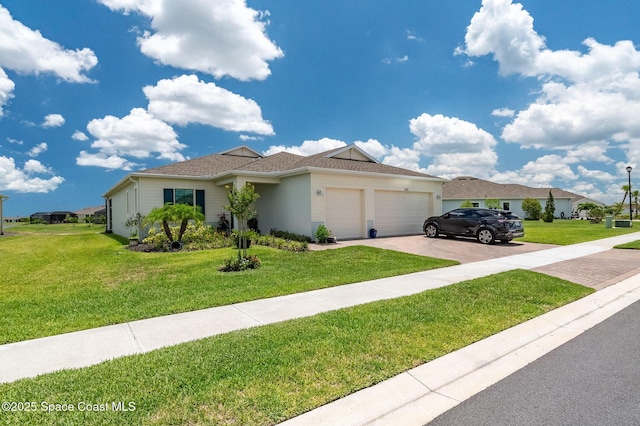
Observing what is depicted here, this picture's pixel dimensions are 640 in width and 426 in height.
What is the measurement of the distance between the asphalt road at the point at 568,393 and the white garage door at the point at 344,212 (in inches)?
464

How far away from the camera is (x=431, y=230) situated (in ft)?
54.2

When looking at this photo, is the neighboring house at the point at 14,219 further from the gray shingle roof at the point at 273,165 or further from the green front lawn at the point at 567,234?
the green front lawn at the point at 567,234

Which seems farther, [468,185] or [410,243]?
[468,185]

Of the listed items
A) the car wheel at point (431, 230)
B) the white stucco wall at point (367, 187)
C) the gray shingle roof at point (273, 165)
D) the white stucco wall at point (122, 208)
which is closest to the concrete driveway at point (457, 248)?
the car wheel at point (431, 230)

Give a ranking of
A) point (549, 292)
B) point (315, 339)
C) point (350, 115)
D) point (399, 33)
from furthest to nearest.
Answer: point (350, 115) < point (399, 33) < point (549, 292) < point (315, 339)

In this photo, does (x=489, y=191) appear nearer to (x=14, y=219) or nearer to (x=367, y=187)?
(x=367, y=187)

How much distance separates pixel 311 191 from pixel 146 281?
817 cm

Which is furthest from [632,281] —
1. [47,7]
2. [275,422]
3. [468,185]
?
[468,185]

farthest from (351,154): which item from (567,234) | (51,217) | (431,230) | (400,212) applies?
(51,217)

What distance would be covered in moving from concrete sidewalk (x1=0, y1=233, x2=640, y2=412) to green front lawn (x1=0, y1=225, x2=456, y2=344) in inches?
16.0

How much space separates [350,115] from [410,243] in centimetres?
897

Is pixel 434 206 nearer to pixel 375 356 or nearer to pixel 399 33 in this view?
pixel 399 33

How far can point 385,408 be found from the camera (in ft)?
9.14

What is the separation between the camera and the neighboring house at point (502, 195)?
42.8m
